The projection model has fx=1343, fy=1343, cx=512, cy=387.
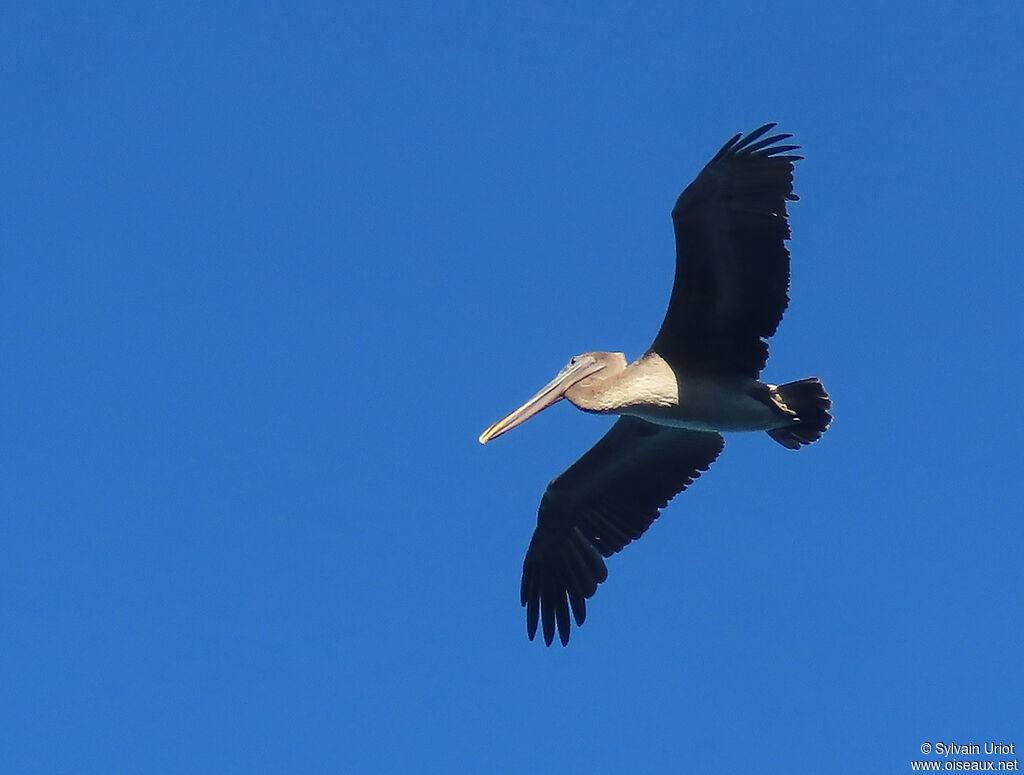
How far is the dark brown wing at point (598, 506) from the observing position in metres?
13.0

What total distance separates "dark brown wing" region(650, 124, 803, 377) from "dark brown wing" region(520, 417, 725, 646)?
1.39 meters

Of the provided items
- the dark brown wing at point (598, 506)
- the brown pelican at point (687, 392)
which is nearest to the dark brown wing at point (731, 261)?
the brown pelican at point (687, 392)

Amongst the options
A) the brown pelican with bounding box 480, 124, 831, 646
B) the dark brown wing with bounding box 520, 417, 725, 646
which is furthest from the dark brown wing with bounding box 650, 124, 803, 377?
the dark brown wing with bounding box 520, 417, 725, 646

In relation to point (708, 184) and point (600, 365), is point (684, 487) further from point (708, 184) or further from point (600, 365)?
point (708, 184)

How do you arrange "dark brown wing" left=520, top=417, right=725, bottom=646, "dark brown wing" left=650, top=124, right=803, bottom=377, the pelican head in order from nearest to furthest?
"dark brown wing" left=650, top=124, right=803, bottom=377 → the pelican head → "dark brown wing" left=520, top=417, right=725, bottom=646

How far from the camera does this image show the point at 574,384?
11.7 metres

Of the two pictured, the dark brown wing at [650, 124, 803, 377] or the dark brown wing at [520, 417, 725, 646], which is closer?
the dark brown wing at [650, 124, 803, 377]

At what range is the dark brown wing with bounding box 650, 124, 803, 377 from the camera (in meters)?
10.8

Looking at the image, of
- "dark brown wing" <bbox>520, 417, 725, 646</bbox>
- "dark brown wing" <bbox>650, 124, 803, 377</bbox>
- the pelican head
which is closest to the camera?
"dark brown wing" <bbox>650, 124, 803, 377</bbox>

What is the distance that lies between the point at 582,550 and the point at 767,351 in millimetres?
2928

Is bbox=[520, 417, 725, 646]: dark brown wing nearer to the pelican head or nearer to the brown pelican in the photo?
the brown pelican

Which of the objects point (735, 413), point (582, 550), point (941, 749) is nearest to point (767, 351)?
point (735, 413)

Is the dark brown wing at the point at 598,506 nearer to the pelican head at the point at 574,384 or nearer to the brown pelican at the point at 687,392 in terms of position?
the brown pelican at the point at 687,392

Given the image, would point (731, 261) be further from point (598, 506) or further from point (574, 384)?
point (598, 506)
